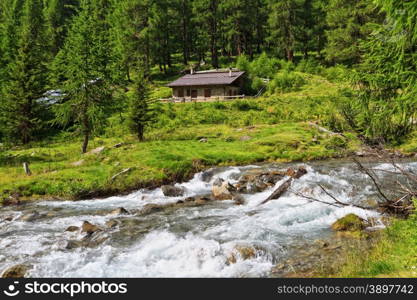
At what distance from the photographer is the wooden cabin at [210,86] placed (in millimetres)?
55469

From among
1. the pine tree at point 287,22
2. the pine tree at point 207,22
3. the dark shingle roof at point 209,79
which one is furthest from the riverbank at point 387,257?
the pine tree at point 207,22

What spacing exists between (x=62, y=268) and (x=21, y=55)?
34552 mm

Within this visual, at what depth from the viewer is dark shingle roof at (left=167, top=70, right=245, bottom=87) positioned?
5552 centimetres

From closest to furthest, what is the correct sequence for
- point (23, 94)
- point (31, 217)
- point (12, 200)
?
point (31, 217) → point (12, 200) → point (23, 94)

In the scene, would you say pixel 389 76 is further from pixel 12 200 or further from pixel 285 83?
pixel 285 83

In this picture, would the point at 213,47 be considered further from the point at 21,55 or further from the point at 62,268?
the point at 62,268

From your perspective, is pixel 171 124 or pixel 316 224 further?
pixel 171 124

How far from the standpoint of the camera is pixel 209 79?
190 ft

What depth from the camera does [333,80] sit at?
57.4 metres

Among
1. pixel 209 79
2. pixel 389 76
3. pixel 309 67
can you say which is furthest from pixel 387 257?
pixel 309 67

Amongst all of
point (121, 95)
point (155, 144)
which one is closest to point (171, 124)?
point (121, 95)

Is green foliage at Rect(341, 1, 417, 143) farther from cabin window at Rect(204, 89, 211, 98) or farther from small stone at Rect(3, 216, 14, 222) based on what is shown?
cabin window at Rect(204, 89, 211, 98)

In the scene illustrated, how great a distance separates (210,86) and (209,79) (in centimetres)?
200

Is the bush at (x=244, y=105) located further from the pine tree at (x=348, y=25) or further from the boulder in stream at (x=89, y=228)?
the boulder in stream at (x=89, y=228)
